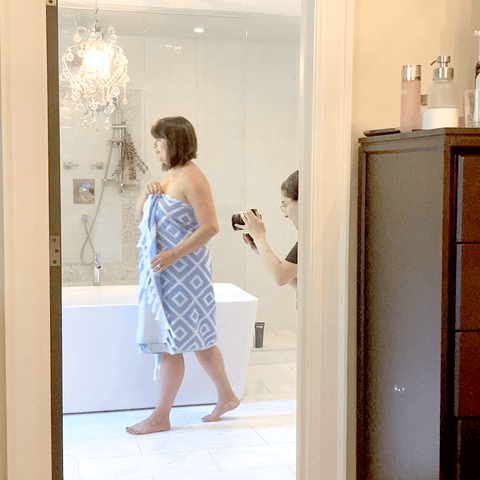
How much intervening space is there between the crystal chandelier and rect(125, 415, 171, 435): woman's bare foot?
2.05m

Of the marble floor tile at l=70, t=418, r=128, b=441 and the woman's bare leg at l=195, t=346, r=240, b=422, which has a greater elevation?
the woman's bare leg at l=195, t=346, r=240, b=422

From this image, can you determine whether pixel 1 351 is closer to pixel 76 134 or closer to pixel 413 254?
pixel 413 254

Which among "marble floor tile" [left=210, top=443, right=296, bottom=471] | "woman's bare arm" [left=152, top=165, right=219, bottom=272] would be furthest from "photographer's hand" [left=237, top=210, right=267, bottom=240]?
"marble floor tile" [left=210, top=443, right=296, bottom=471]

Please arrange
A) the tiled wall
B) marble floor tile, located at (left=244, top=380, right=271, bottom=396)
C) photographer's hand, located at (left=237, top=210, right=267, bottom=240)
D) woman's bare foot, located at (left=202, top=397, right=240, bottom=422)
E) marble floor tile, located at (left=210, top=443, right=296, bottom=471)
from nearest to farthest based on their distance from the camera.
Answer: marble floor tile, located at (left=210, top=443, right=296, bottom=471), photographer's hand, located at (left=237, top=210, right=267, bottom=240), woman's bare foot, located at (left=202, top=397, right=240, bottom=422), marble floor tile, located at (left=244, top=380, right=271, bottom=396), the tiled wall

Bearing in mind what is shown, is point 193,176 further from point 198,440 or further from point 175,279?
point 198,440

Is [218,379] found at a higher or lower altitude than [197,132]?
lower

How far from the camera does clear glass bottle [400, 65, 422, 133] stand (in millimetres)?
1728

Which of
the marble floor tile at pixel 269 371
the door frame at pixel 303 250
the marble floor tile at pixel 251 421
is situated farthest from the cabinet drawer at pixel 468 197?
the marble floor tile at pixel 269 371

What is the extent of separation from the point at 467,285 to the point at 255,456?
1755mm

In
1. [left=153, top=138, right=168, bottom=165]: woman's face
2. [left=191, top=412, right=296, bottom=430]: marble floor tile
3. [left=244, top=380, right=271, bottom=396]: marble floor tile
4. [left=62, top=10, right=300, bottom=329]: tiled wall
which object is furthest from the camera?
[left=62, top=10, right=300, bottom=329]: tiled wall

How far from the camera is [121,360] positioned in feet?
11.9

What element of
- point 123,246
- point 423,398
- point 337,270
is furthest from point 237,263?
point 423,398

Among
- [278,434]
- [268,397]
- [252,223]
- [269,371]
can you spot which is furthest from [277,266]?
[269,371]

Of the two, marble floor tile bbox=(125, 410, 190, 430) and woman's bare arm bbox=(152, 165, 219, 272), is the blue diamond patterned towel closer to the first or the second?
woman's bare arm bbox=(152, 165, 219, 272)
